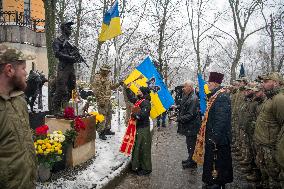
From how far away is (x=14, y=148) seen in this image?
3.11m

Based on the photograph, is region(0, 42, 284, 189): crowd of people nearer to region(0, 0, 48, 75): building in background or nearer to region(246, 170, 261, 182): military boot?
region(246, 170, 261, 182): military boot

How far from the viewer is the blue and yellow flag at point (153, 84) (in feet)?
35.0

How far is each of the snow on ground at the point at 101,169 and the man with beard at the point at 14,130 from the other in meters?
3.09

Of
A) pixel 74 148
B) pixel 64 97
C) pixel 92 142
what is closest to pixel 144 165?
pixel 92 142

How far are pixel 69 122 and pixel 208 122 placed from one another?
2822mm

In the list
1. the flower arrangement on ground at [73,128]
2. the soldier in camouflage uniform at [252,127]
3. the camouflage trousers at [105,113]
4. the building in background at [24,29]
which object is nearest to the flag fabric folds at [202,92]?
the soldier in camouflage uniform at [252,127]

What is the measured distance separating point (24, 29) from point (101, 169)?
16.8 meters

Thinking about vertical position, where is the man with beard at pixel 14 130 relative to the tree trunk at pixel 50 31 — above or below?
below

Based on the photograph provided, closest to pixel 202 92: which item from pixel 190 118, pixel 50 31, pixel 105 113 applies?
pixel 190 118

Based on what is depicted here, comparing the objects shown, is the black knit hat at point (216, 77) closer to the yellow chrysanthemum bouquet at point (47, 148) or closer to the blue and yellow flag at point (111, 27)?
the yellow chrysanthemum bouquet at point (47, 148)

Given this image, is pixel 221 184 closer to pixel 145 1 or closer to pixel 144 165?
pixel 144 165

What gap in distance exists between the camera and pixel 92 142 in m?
8.53

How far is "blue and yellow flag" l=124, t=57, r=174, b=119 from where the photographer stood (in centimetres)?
1067

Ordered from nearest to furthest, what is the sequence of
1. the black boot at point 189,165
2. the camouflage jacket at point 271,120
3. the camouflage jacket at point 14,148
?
the camouflage jacket at point 14,148 → the camouflage jacket at point 271,120 → the black boot at point 189,165
